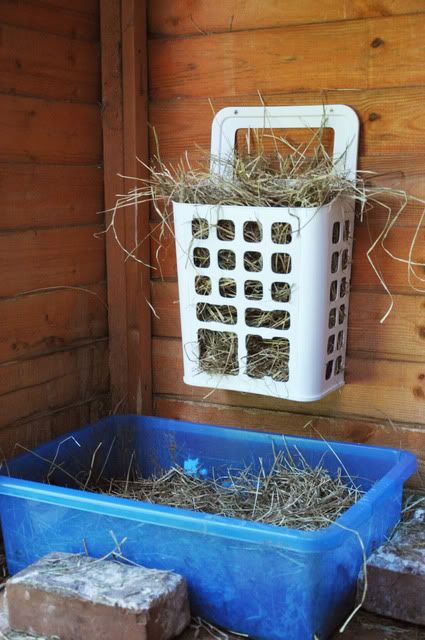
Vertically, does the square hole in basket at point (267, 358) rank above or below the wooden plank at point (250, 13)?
below

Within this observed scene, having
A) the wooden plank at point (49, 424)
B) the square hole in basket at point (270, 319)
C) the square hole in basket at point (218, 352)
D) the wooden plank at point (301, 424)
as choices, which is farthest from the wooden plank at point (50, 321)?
the square hole in basket at point (270, 319)

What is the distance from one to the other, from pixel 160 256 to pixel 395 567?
38.4 inches

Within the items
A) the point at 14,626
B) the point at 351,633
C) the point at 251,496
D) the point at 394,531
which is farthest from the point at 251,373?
the point at 14,626

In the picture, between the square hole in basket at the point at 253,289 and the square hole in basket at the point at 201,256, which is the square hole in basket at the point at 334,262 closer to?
the square hole in basket at the point at 253,289

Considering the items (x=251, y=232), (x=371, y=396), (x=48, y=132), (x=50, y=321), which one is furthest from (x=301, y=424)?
(x=48, y=132)

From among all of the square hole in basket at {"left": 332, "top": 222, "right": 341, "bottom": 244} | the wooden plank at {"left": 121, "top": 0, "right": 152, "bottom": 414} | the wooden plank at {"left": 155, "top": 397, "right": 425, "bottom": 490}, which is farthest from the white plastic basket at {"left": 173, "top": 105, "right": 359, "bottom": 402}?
the wooden plank at {"left": 121, "top": 0, "right": 152, "bottom": 414}

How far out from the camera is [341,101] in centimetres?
194

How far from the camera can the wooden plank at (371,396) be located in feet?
6.48

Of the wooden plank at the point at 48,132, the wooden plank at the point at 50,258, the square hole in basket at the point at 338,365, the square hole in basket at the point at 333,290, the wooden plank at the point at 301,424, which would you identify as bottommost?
the wooden plank at the point at 301,424

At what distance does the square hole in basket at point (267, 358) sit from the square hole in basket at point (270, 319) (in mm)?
34

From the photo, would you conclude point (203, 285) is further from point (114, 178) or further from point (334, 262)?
point (114, 178)

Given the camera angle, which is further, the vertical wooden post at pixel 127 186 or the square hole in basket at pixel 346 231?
the vertical wooden post at pixel 127 186

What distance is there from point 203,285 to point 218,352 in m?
0.15

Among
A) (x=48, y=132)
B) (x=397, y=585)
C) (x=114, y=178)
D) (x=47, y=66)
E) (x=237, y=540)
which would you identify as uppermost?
(x=47, y=66)
